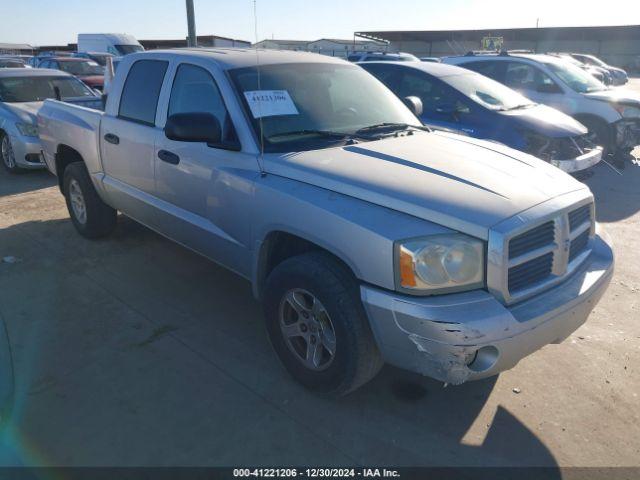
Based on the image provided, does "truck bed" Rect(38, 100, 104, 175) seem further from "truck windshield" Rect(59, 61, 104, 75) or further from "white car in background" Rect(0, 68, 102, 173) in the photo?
"truck windshield" Rect(59, 61, 104, 75)

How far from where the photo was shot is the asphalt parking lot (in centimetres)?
269

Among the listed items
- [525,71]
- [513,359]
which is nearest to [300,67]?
[513,359]

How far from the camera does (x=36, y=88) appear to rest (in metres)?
9.05

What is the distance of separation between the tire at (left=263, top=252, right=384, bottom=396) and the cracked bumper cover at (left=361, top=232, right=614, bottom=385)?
0.13 meters

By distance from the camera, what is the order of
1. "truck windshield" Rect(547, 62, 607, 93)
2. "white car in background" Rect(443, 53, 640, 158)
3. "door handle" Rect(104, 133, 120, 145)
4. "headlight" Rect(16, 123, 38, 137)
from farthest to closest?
"truck windshield" Rect(547, 62, 607, 93) < "white car in background" Rect(443, 53, 640, 158) < "headlight" Rect(16, 123, 38, 137) < "door handle" Rect(104, 133, 120, 145)

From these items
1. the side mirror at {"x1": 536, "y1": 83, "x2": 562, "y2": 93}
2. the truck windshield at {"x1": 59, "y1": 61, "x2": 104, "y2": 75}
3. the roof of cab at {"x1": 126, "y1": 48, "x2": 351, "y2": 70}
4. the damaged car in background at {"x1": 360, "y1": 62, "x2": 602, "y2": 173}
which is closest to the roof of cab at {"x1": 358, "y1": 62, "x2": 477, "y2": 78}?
the damaged car in background at {"x1": 360, "y1": 62, "x2": 602, "y2": 173}

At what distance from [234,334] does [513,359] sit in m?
1.98

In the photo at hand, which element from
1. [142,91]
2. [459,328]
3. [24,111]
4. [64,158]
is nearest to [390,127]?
[459,328]

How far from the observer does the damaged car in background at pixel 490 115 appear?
688 cm

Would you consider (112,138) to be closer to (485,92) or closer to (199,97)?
(199,97)

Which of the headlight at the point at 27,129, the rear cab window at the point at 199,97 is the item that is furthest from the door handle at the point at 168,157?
the headlight at the point at 27,129

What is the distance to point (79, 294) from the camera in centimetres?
429

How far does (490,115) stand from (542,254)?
4691mm

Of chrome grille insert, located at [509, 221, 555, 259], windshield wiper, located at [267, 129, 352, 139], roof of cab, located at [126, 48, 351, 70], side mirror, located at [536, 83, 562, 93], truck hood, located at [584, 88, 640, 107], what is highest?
roof of cab, located at [126, 48, 351, 70]
